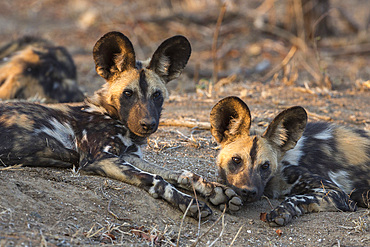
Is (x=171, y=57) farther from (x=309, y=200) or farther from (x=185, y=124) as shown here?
(x=309, y=200)

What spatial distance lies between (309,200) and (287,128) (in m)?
0.48

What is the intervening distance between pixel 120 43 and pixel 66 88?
2652mm

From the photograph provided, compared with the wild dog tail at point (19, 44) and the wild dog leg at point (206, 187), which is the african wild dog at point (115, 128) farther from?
the wild dog tail at point (19, 44)

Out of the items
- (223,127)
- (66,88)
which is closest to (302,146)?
(223,127)

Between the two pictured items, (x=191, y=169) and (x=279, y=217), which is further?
(x=191, y=169)

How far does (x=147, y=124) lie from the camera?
2.92 metres

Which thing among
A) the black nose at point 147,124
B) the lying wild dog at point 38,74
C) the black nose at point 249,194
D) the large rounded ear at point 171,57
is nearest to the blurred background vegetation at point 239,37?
the lying wild dog at point 38,74

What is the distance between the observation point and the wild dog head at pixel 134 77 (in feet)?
9.90

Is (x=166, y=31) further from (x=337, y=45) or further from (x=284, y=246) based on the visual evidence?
(x=284, y=246)

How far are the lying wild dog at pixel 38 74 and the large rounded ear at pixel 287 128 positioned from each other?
3037 millimetres

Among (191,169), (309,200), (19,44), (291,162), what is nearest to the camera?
(309,200)

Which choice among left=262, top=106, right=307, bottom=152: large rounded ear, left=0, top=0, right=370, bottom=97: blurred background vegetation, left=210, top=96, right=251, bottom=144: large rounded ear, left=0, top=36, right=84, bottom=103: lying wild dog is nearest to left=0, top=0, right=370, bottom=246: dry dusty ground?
left=0, top=0, right=370, bottom=97: blurred background vegetation

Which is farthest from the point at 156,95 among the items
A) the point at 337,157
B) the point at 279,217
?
the point at 337,157

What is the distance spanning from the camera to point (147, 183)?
2705mm
